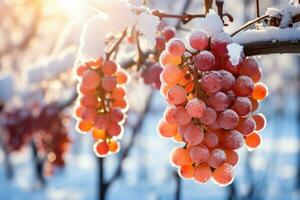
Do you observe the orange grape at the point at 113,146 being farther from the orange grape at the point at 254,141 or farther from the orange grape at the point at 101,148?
the orange grape at the point at 254,141

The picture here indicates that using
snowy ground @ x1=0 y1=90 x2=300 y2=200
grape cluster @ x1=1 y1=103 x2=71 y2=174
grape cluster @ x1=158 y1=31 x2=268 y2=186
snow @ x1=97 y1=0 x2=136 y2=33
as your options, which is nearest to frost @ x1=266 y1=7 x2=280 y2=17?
grape cluster @ x1=158 y1=31 x2=268 y2=186

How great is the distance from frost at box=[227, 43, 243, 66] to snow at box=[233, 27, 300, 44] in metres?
Result: 0.08

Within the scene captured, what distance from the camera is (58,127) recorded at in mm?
3395

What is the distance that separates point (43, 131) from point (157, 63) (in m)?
1.93

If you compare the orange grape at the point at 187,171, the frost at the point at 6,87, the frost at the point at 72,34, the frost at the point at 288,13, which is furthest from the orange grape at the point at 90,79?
the frost at the point at 6,87

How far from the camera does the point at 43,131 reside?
350 cm

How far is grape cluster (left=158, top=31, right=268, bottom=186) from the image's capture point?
1.04 meters

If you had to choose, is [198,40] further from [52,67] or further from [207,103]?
[52,67]

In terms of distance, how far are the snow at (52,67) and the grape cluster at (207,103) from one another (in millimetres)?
1702

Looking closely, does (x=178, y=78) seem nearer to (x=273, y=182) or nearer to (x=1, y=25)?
(x=1, y=25)

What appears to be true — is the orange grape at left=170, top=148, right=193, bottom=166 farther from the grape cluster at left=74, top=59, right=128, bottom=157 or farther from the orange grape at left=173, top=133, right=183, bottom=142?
the grape cluster at left=74, top=59, right=128, bottom=157

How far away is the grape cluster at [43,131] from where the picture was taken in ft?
11.1

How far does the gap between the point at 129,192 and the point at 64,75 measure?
9.55m

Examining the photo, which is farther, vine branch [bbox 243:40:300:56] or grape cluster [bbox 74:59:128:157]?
grape cluster [bbox 74:59:128:157]
